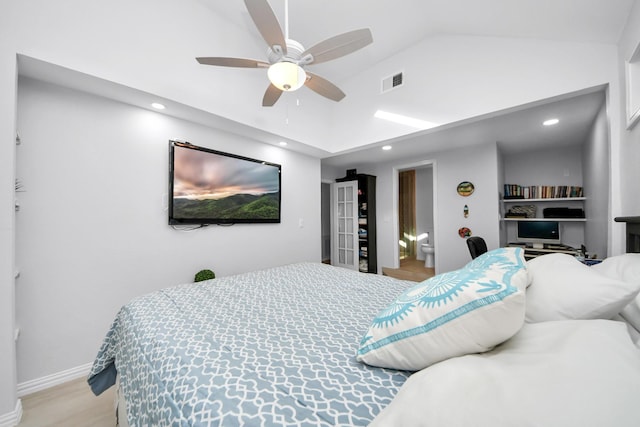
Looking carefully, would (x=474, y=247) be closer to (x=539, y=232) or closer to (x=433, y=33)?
(x=539, y=232)

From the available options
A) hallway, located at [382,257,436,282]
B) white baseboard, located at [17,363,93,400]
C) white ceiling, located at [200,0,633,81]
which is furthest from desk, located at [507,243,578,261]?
white baseboard, located at [17,363,93,400]

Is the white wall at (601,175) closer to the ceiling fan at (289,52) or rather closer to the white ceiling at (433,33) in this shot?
the white ceiling at (433,33)

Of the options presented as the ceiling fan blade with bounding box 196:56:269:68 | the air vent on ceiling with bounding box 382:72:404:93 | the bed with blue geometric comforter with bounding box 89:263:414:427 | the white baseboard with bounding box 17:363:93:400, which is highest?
the air vent on ceiling with bounding box 382:72:404:93

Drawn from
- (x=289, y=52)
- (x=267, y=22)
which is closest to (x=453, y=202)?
(x=289, y=52)

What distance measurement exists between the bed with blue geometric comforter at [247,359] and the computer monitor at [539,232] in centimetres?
388

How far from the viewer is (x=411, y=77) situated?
3.10 meters

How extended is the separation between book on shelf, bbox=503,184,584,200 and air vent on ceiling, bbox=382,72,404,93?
2.91 m

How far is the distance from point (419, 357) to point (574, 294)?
582 mm

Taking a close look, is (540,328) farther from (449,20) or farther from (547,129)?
(547,129)

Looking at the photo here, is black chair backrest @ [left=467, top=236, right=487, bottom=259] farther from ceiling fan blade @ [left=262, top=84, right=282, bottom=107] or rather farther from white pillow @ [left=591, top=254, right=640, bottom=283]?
ceiling fan blade @ [left=262, top=84, right=282, bottom=107]

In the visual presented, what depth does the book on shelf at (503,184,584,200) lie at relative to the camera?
3889 millimetres

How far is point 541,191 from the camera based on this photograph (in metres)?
4.06

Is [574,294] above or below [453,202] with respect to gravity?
below

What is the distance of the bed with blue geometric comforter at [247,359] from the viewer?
2.11 ft
